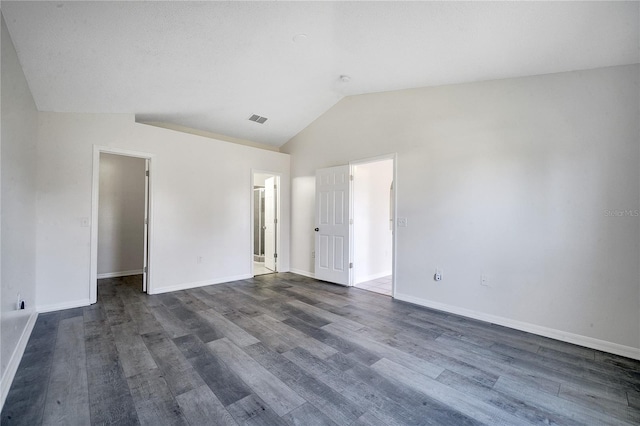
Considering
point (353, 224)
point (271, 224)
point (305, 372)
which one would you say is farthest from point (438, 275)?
point (271, 224)

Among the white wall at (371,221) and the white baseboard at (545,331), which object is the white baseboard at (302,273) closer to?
the white wall at (371,221)

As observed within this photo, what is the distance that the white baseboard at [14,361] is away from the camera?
69.6 inches

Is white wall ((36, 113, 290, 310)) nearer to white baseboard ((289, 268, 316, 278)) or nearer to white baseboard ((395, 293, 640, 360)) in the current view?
white baseboard ((289, 268, 316, 278))

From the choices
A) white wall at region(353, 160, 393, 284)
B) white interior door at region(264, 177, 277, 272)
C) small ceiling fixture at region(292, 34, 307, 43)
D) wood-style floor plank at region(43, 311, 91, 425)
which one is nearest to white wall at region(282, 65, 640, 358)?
white wall at region(353, 160, 393, 284)

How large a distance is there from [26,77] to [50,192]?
1.38 metres

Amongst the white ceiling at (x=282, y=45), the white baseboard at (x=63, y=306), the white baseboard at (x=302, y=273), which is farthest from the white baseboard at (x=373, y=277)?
the white baseboard at (x=63, y=306)

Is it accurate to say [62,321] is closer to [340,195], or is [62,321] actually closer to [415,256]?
[340,195]

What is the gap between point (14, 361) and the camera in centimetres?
209

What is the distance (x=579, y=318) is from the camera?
263 centimetres

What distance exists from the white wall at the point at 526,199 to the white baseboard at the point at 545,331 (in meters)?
0.01

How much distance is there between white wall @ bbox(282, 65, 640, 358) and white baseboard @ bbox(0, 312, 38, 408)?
383 cm

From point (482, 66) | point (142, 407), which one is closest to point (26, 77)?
point (142, 407)

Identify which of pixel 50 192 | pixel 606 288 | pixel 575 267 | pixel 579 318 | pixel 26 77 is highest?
pixel 26 77

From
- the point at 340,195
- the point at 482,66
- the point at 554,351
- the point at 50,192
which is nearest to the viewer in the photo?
the point at 554,351
